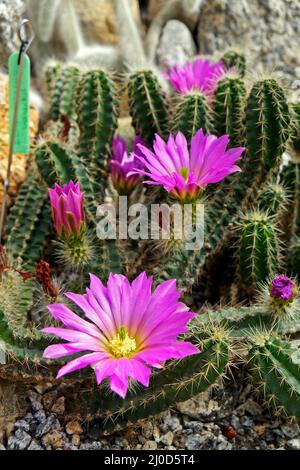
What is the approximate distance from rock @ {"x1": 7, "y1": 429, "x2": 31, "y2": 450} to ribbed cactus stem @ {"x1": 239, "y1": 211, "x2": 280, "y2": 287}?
650 millimetres

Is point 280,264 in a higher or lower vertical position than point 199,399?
higher

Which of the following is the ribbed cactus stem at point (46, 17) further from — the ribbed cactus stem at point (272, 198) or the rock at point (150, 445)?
the rock at point (150, 445)

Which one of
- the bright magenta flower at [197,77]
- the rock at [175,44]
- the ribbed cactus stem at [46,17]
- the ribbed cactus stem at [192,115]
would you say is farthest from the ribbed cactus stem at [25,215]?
the rock at [175,44]

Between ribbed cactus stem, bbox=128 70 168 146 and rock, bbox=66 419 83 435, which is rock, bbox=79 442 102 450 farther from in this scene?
ribbed cactus stem, bbox=128 70 168 146

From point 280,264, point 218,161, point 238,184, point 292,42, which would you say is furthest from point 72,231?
point 292,42

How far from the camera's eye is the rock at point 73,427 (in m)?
1.41

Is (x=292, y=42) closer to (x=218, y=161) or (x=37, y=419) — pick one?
(x=218, y=161)

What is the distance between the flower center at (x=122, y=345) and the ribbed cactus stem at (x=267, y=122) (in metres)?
0.67

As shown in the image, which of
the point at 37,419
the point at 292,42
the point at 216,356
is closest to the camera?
the point at 216,356

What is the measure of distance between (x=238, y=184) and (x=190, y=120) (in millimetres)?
212

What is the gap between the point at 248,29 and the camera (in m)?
2.96

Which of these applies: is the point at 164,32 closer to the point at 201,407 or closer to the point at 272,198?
the point at 272,198

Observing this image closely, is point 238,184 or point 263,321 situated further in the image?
point 238,184
